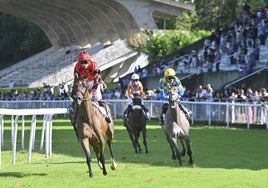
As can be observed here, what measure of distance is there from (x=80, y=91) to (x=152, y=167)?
8.66ft

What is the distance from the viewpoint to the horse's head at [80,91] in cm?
1364

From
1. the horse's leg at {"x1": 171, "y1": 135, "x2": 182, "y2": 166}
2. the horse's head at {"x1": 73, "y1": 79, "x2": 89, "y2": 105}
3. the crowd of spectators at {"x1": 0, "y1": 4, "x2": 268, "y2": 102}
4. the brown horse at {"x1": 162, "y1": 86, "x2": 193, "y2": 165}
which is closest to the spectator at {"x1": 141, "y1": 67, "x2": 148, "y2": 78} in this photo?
the crowd of spectators at {"x1": 0, "y1": 4, "x2": 268, "y2": 102}

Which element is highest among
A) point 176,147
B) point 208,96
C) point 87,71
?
point 87,71

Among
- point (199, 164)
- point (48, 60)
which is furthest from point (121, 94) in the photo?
point (48, 60)

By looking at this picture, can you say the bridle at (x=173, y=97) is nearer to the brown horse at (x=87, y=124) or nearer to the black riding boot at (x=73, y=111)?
the brown horse at (x=87, y=124)

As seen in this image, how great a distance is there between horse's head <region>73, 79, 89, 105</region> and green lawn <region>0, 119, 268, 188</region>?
59.7 inches

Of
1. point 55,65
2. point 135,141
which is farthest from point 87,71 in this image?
point 55,65

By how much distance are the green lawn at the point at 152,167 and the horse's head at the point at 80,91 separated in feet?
4.97

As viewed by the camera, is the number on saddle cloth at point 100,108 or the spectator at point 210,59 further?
the spectator at point 210,59

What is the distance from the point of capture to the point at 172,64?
48.2m

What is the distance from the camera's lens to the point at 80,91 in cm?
1372

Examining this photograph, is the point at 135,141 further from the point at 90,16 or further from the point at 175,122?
the point at 90,16

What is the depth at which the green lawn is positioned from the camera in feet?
42.1

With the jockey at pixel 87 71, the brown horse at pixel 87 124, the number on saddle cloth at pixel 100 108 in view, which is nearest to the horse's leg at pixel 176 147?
the number on saddle cloth at pixel 100 108
